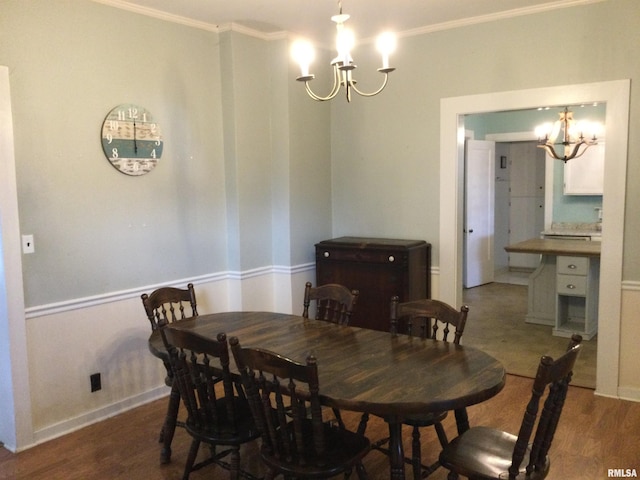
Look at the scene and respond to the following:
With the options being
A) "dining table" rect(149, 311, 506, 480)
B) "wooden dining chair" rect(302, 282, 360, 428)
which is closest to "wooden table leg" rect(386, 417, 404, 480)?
"dining table" rect(149, 311, 506, 480)

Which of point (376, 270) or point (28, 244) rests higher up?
point (28, 244)

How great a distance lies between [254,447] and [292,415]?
1073 mm

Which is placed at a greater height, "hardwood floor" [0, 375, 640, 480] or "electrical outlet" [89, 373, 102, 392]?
"electrical outlet" [89, 373, 102, 392]

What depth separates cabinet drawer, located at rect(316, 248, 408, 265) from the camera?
156 inches

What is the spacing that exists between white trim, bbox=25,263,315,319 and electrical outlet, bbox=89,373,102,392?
44cm

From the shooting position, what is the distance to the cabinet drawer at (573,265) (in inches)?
189

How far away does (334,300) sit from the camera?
3.08 meters

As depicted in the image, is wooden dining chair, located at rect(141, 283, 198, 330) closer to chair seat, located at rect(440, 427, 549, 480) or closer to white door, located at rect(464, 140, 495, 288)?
chair seat, located at rect(440, 427, 549, 480)

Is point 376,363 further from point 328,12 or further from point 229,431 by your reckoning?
point 328,12

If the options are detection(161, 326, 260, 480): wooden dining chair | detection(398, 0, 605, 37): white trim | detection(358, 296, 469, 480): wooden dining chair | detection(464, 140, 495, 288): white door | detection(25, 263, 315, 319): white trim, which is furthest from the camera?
detection(464, 140, 495, 288): white door

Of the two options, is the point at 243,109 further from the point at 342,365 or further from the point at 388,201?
the point at 342,365

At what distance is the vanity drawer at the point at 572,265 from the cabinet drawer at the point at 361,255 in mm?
1854

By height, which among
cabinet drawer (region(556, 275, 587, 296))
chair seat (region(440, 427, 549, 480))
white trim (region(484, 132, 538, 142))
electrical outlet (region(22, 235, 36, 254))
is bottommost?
chair seat (region(440, 427, 549, 480))

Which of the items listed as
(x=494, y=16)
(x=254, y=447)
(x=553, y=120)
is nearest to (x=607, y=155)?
(x=494, y=16)
